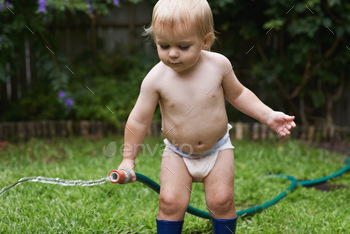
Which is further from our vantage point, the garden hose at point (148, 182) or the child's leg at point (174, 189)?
the child's leg at point (174, 189)

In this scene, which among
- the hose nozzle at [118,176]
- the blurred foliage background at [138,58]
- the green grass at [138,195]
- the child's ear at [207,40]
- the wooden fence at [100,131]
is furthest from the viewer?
the wooden fence at [100,131]

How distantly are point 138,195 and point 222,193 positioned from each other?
988 millimetres

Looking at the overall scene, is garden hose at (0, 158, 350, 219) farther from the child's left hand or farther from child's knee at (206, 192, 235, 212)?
the child's left hand

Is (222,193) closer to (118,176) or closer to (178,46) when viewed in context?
(118,176)

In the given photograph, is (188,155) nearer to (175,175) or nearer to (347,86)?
(175,175)

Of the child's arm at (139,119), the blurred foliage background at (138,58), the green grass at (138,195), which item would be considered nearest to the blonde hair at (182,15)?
the child's arm at (139,119)

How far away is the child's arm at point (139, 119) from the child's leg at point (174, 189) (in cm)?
15

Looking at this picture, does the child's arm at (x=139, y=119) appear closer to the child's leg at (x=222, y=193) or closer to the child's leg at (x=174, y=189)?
the child's leg at (x=174, y=189)

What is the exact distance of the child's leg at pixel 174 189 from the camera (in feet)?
5.42

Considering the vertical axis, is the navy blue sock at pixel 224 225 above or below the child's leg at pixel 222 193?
below

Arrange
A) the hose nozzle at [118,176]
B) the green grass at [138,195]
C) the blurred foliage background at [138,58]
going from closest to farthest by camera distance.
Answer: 1. the hose nozzle at [118,176]
2. the green grass at [138,195]
3. the blurred foliage background at [138,58]

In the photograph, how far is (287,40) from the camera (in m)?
4.61

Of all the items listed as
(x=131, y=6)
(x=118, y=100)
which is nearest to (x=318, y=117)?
(x=118, y=100)

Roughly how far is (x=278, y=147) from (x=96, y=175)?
179 cm
